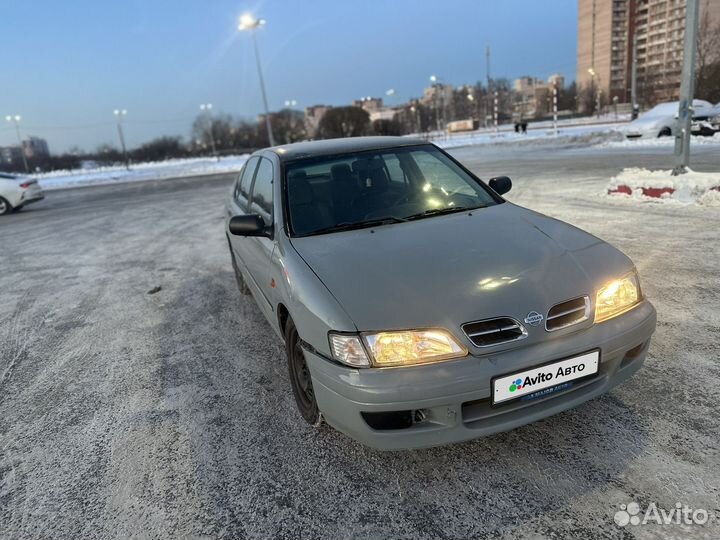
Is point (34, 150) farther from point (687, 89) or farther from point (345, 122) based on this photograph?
point (687, 89)

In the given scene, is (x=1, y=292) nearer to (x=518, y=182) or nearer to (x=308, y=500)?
(x=308, y=500)

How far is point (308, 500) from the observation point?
89.0 inches

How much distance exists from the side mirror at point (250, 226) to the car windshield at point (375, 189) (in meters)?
0.22

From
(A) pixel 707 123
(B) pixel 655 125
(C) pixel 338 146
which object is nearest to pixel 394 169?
(C) pixel 338 146

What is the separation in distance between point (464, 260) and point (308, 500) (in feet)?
4.49

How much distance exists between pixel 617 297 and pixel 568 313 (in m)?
0.39

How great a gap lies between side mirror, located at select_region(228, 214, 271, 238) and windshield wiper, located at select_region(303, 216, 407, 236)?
0.39 metres

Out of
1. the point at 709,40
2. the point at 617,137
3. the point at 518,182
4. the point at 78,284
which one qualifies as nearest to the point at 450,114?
the point at 709,40

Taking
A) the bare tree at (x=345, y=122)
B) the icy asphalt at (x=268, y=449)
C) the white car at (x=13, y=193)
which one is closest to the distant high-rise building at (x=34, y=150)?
the bare tree at (x=345, y=122)

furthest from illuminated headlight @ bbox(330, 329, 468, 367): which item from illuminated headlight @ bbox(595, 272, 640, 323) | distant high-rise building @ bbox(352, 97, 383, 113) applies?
distant high-rise building @ bbox(352, 97, 383, 113)

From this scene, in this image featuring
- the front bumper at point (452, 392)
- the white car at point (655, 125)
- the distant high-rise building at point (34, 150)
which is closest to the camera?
the front bumper at point (452, 392)

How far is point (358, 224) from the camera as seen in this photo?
3152mm

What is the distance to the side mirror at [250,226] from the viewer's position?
3232 millimetres

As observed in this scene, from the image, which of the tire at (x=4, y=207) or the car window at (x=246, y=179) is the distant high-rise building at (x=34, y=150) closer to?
the tire at (x=4, y=207)
